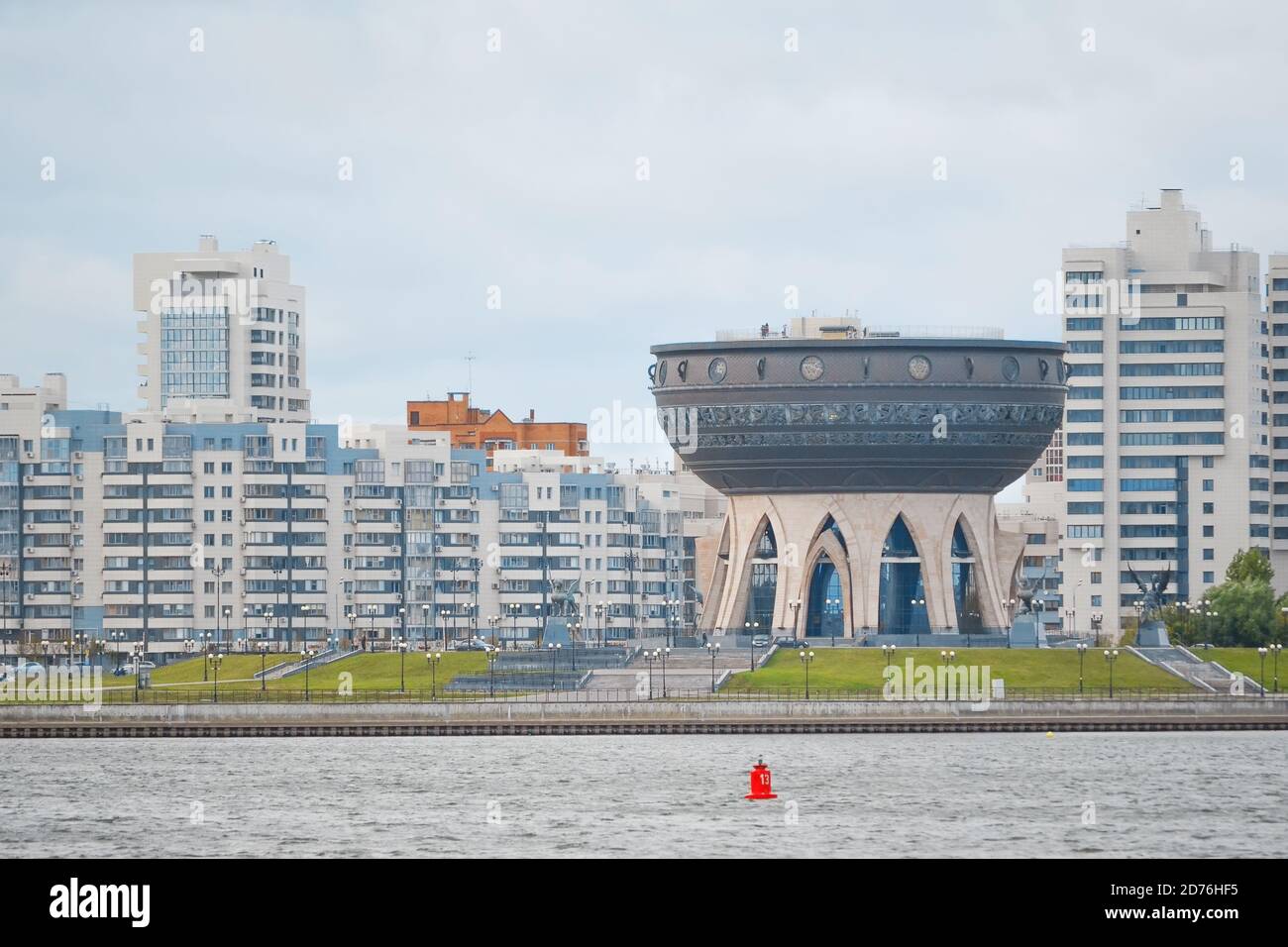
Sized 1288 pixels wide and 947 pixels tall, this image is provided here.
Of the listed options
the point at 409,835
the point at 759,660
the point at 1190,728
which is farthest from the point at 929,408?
the point at 409,835

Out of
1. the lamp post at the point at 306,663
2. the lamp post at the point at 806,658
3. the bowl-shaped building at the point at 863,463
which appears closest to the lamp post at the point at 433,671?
the lamp post at the point at 306,663

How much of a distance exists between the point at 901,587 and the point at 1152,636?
21274 mm

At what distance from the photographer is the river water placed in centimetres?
9006

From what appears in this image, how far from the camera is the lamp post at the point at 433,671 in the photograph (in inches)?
6250

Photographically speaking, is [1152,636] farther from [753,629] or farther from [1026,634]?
[753,629]

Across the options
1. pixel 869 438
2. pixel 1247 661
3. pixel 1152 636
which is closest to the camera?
pixel 1247 661

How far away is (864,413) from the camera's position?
180 m

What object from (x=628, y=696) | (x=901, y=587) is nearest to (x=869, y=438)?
(x=901, y=587)

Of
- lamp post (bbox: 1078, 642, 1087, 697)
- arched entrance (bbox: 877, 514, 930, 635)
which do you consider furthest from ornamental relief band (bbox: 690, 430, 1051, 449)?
lamp post (bbox: 1078, 642, 1087, 697)

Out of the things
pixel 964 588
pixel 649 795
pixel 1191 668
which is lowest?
pixel 649 795

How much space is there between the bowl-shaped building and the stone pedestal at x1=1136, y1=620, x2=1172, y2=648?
16064 mm

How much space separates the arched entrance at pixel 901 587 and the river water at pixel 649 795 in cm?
4342

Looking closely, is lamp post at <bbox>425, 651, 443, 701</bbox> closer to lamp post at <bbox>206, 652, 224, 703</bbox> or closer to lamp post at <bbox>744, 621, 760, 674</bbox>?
lamp post at <bbox>206, 652, 224, 703</bbox>

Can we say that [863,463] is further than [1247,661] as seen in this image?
Yes
